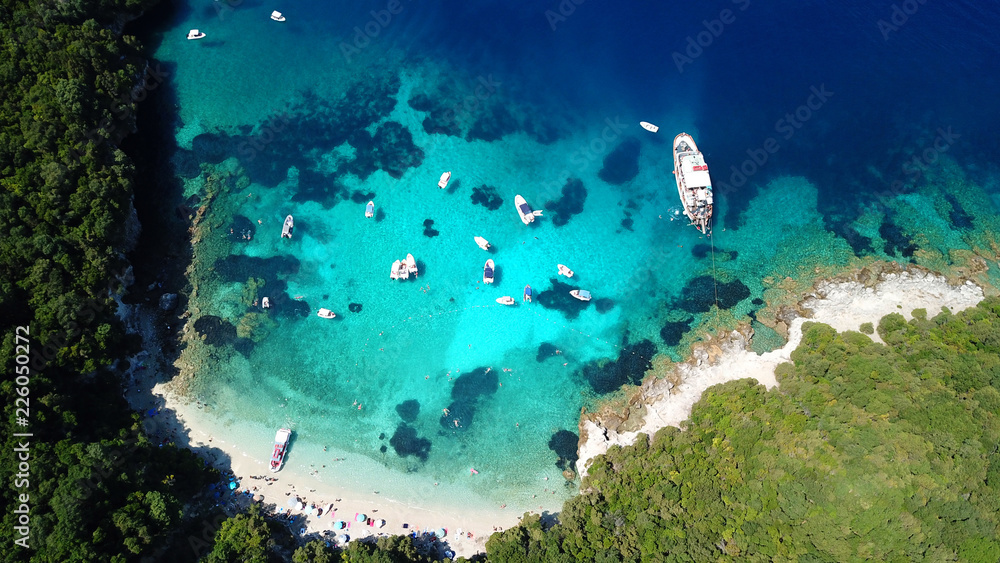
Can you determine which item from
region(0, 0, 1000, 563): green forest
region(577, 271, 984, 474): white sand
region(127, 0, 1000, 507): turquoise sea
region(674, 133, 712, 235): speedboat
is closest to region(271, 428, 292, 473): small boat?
region(127, 0, 1000, 507): turquoise sea

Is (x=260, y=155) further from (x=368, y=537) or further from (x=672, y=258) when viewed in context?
(x=672, y=258)

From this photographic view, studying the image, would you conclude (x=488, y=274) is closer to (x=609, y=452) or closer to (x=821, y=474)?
(x=609, y=452)

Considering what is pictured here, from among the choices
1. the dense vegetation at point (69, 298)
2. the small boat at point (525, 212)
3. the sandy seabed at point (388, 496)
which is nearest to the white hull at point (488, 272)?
the small boat at point (525, 212)

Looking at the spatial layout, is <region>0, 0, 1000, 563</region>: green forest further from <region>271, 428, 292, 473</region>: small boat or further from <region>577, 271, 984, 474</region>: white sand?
<region>271, 428, 292, 473</region>: small boat

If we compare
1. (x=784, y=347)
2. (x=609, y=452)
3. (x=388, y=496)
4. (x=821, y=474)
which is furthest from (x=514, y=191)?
(x=821, y=474)

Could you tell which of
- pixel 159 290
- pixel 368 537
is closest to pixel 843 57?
pixel 368 537
